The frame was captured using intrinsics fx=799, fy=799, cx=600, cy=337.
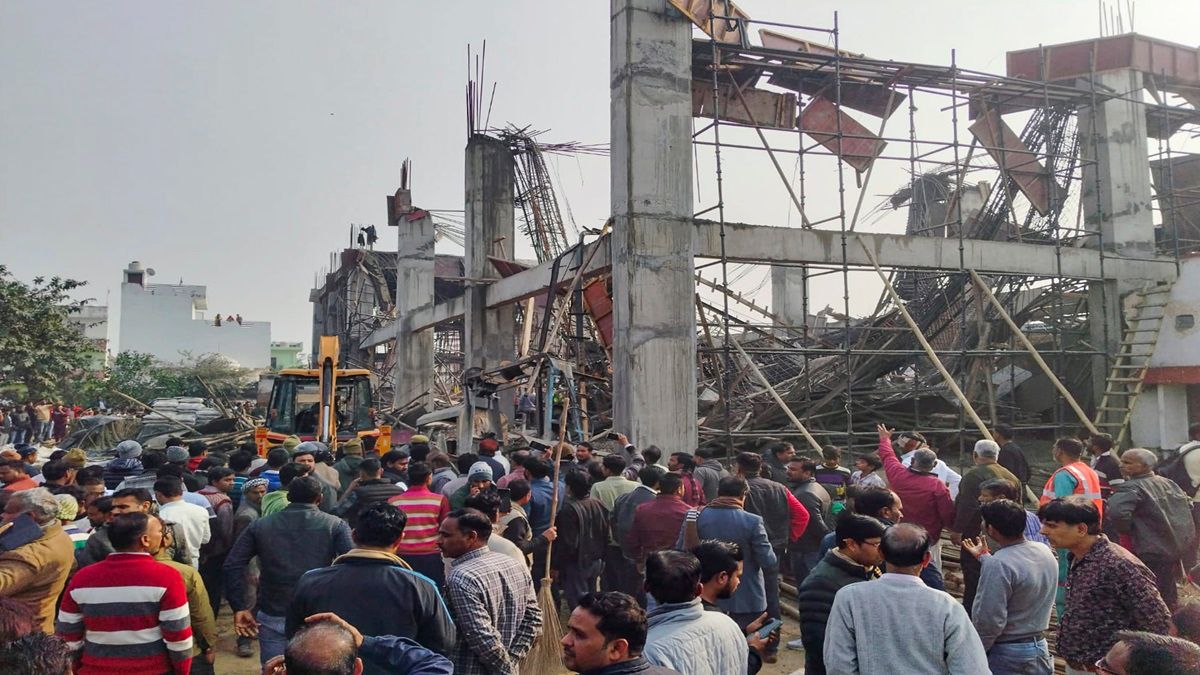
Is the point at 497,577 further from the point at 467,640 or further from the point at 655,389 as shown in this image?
the point at 655,389

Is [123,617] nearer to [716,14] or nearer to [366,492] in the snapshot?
[366,492]

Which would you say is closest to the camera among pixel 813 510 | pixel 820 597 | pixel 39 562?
pixel 820 597

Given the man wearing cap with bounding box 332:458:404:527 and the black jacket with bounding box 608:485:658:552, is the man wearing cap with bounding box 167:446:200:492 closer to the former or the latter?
the man wearing cap with bounding box 332:458:404:527

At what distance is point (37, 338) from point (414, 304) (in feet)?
31.4

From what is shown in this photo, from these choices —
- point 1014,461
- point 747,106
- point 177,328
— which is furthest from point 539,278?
point 177,328

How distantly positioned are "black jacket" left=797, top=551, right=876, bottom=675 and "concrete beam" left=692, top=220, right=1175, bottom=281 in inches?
360

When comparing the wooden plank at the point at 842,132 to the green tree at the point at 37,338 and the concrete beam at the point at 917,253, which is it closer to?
the concrete beam at the point at 917,253

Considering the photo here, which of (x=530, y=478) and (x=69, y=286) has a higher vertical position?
(x=69, y=286)

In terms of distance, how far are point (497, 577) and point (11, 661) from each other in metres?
1.80

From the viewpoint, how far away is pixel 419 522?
203 inches

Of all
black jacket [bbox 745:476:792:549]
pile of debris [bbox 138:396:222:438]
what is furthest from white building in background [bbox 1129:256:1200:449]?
pile of debris [bbox 138:396:222:438]

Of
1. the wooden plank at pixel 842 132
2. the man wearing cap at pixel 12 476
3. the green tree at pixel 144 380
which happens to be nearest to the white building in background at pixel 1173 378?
the wooden plank at pixel 842 132

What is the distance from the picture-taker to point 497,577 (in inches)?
141

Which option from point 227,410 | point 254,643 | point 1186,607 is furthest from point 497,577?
point 227,410
